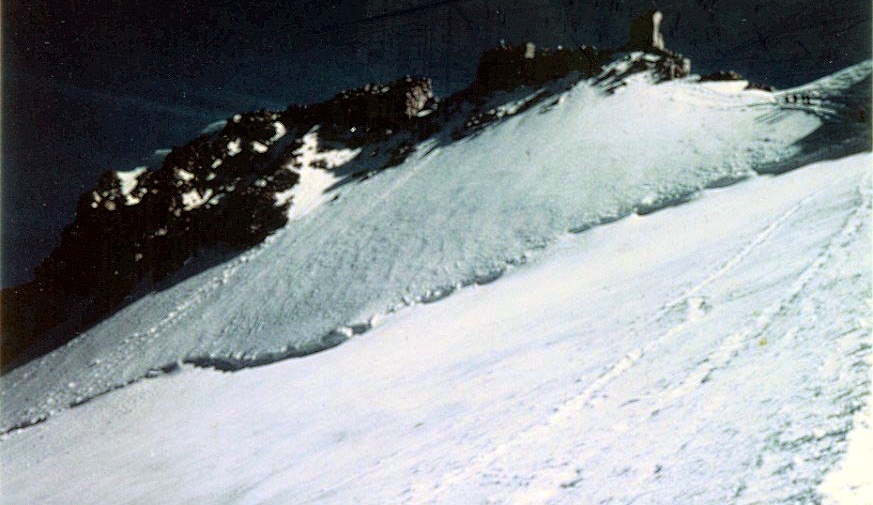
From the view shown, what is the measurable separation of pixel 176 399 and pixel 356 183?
1783 cm

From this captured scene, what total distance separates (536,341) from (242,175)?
33.7m

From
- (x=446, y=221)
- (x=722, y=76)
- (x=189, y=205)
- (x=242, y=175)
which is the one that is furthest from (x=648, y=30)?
(x=189, y=205)

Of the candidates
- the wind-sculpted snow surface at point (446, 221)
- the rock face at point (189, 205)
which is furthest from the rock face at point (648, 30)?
the rock face at point (189, 205)

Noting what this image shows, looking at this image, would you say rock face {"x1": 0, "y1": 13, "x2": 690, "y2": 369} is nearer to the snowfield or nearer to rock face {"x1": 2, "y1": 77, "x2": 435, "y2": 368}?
rock face {"x1": 2, "y1": 77, "x2": 435, "y2": 368}

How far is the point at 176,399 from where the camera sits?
43.4 feet

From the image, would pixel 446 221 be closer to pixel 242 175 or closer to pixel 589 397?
pixel 589 397

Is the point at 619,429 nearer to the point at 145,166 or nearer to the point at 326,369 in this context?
the point at 326,369

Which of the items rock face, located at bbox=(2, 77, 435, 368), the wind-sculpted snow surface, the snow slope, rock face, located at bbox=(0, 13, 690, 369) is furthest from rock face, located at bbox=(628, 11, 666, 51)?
the snow slope

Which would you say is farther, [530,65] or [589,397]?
[530,65]

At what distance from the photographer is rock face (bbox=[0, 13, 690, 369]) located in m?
28.9

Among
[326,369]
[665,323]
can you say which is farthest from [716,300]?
[326,369]

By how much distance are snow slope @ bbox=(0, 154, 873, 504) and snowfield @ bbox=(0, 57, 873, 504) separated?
0.03 m

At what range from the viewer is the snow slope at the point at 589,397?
8.74ft

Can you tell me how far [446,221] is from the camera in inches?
773
